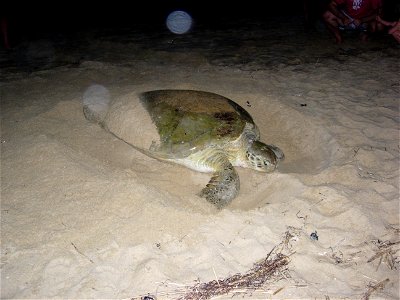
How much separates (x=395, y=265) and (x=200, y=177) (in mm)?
1641

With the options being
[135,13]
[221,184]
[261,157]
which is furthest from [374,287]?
[135,13]

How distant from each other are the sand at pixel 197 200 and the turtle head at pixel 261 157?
10cm

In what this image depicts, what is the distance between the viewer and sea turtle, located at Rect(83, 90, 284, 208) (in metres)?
2.71

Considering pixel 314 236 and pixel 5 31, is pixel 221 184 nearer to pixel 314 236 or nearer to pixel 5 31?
pixel 314 236

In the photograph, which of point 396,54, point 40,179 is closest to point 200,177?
point 40,179

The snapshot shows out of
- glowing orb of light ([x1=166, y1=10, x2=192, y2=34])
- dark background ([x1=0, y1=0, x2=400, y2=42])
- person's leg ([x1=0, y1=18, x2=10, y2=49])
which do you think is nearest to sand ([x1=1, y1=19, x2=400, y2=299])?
person's leg ([x1=0, y1=18, x2=10, y2=49])

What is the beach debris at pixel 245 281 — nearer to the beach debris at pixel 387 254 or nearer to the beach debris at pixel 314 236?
the beach debris at pixel 314 236

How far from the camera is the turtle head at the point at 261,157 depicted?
2703 mm

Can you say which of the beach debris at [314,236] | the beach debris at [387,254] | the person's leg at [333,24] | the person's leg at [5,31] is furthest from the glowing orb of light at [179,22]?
the beach debris at [387,254]

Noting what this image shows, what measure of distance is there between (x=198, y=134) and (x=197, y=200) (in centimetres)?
65

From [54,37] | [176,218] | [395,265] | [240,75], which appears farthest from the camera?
[54,37]

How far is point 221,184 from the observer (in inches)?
96.3

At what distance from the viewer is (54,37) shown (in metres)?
7.51

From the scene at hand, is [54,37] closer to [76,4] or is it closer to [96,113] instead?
Result: [96,113]
